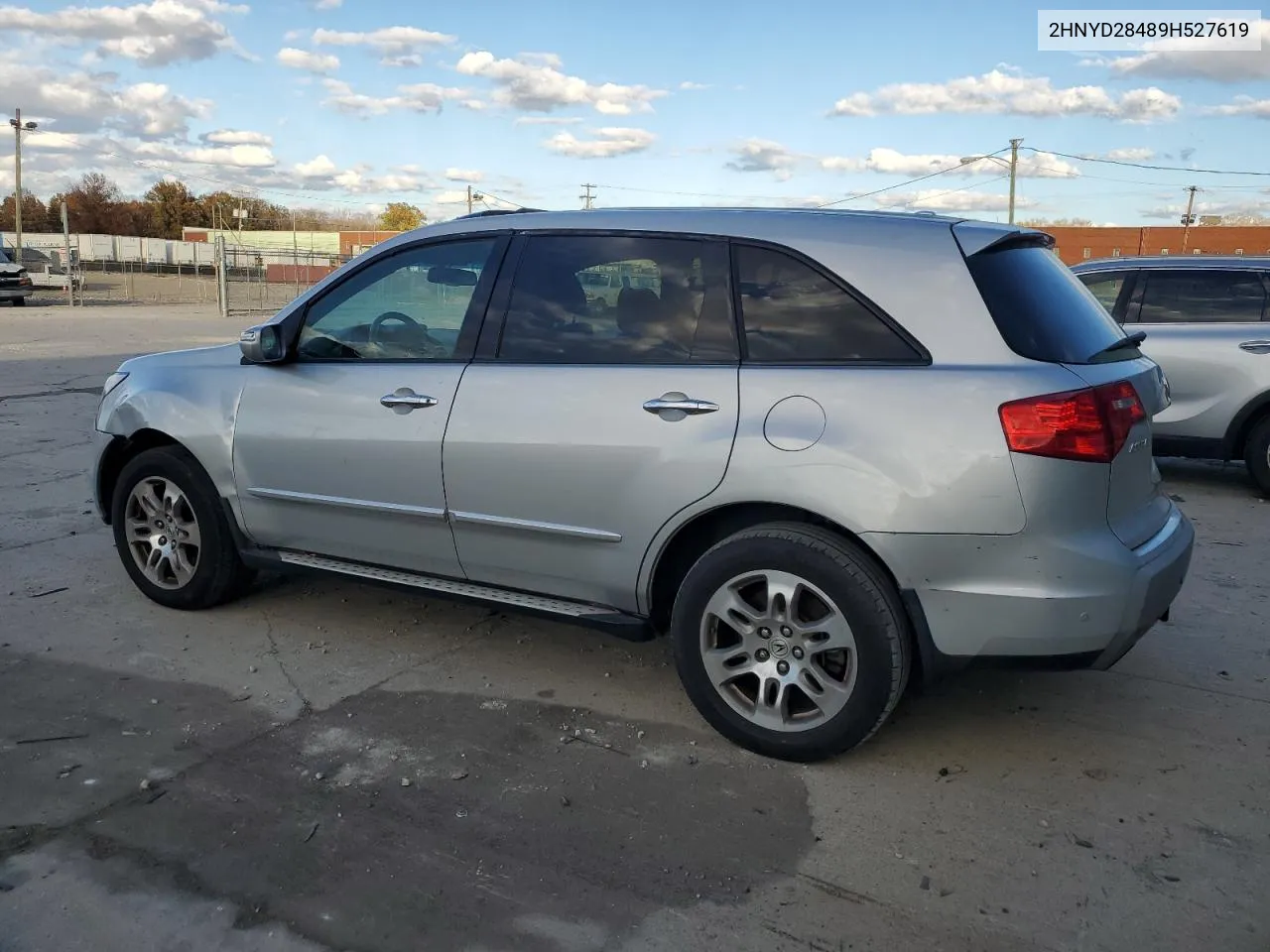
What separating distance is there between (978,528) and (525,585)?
1705 millimetres

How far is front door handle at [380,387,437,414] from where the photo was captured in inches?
159

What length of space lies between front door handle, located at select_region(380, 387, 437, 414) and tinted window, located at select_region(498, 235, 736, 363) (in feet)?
1.21

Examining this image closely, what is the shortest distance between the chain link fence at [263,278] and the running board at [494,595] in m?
26.5

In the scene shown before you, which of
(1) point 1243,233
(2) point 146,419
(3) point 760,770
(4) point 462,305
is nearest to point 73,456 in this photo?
(2) point 146,419

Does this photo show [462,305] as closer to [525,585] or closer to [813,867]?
[525,585]

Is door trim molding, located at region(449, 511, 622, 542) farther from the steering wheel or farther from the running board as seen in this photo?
the steering wheel

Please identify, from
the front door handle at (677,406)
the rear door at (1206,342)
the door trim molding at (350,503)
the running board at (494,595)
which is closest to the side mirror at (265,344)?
the door trim molding at (350,503)

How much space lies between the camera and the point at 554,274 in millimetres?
3975

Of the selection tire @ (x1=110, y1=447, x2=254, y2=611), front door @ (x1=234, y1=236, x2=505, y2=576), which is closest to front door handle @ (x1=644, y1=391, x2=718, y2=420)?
front door @ (x1=234, y1=236, x2=505, y2=576)

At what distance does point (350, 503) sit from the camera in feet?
14.0

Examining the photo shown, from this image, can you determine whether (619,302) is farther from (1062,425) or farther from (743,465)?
(1062,425)

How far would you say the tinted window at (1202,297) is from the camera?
7773 millimetres

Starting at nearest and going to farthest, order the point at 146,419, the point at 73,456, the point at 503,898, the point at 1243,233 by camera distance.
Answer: the point at 503,898 → the point at 146,419 → the point at 73,456 → the point at 1243,233

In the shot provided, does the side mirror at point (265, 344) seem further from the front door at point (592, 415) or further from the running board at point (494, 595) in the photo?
the front door at point (592, 415)
